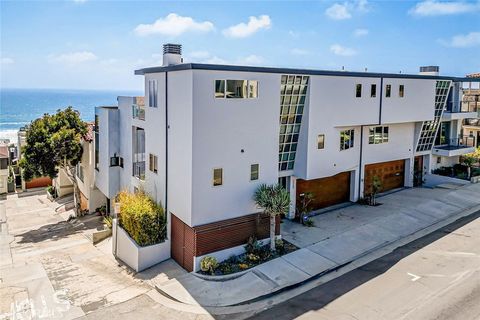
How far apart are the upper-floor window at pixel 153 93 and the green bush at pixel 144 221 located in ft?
15.2

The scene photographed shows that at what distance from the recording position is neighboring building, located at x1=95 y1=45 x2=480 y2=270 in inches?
635

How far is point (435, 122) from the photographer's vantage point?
27.5m

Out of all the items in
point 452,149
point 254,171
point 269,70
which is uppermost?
point 269,70

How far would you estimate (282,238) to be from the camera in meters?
18.8

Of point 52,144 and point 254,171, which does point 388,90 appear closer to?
point 254,171

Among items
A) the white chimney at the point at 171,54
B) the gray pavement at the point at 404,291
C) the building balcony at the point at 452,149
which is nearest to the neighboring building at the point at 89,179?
the white chimney at the point at 171,54

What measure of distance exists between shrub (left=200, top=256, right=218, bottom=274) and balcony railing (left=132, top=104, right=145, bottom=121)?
865cm

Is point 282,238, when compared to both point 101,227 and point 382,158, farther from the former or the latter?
point 101,227

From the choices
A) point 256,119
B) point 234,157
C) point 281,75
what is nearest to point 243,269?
point 234,157

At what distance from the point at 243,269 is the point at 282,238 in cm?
332

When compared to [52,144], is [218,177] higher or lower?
lower

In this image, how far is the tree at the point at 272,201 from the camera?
16.7m

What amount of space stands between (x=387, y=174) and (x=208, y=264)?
15821 millimetres

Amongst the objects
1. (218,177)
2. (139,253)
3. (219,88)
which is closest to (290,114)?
(219,88)
